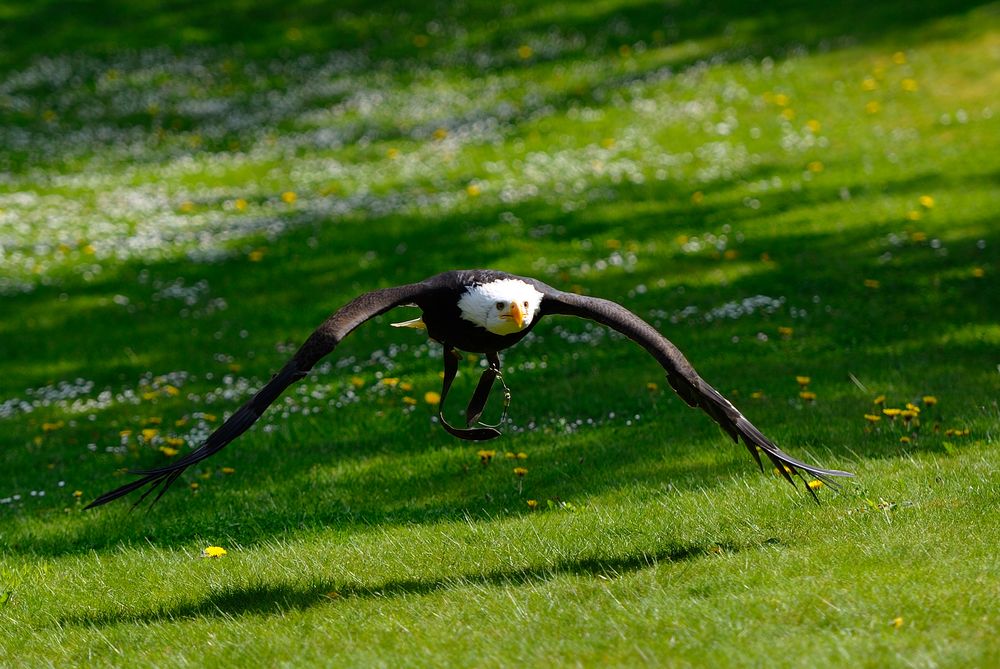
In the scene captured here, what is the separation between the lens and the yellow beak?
5664 mm

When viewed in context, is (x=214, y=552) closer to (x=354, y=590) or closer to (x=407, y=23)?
(x=354, y=590)

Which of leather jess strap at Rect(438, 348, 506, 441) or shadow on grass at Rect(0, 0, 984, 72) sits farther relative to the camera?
shadow on grass at Rect(0, 0, 984, 72)

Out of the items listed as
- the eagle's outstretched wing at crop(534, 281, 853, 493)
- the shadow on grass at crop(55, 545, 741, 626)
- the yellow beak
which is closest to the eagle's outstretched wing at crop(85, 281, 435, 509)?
the yellow beak

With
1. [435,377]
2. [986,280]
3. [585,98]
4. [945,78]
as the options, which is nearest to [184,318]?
[435,377]

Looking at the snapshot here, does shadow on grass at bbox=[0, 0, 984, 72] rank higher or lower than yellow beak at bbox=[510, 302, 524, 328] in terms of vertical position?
higher

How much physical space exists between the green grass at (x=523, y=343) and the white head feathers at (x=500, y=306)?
55.0 inches

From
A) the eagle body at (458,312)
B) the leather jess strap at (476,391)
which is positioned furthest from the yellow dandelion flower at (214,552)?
the eagle body at (458,312)

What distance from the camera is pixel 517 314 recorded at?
223 inches

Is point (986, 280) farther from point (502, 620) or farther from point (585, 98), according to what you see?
point (585, 98)

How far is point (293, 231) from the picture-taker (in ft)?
49.0

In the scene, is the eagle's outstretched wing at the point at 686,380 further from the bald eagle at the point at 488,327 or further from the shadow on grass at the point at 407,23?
the shadow on grass at the point at 407,23

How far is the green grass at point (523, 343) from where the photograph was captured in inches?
224

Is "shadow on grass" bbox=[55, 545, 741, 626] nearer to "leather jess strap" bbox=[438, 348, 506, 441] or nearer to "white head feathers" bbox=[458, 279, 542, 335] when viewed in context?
"leather jess strap" bbox=[438, 348, 506, 441]

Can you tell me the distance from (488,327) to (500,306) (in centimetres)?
13
